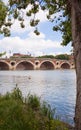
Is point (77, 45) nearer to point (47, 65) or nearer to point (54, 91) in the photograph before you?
point (54, 91)

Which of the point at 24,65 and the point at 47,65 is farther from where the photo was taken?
the point at 47,65

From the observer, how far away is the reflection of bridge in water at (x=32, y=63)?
164375 millimetres

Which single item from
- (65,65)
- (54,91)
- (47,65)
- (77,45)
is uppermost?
(65,65)

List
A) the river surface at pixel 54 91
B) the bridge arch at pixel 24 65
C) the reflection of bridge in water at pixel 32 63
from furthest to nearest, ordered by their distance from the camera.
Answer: the bridge arch at pixel 24 65 < the reflection of bridge in water at pixel 32 63 < the river surface at pixel 54 91

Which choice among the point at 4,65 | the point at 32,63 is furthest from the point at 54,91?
the point at 4,65

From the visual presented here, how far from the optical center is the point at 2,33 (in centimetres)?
1546

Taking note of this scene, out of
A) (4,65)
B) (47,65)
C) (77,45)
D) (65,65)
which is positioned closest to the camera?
(77,45)

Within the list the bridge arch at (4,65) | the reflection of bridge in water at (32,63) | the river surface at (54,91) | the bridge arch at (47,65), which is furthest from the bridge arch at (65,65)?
the river surface at (54,91)

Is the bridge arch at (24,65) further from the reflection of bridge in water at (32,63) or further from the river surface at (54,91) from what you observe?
the river surface at (54,91)

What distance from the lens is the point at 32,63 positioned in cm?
17038

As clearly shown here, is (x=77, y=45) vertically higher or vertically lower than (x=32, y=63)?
lower

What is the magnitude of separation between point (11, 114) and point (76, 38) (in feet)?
13.9

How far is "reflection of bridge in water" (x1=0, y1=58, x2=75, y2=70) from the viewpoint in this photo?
539ft

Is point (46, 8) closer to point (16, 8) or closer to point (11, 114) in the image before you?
point (16, 8)
